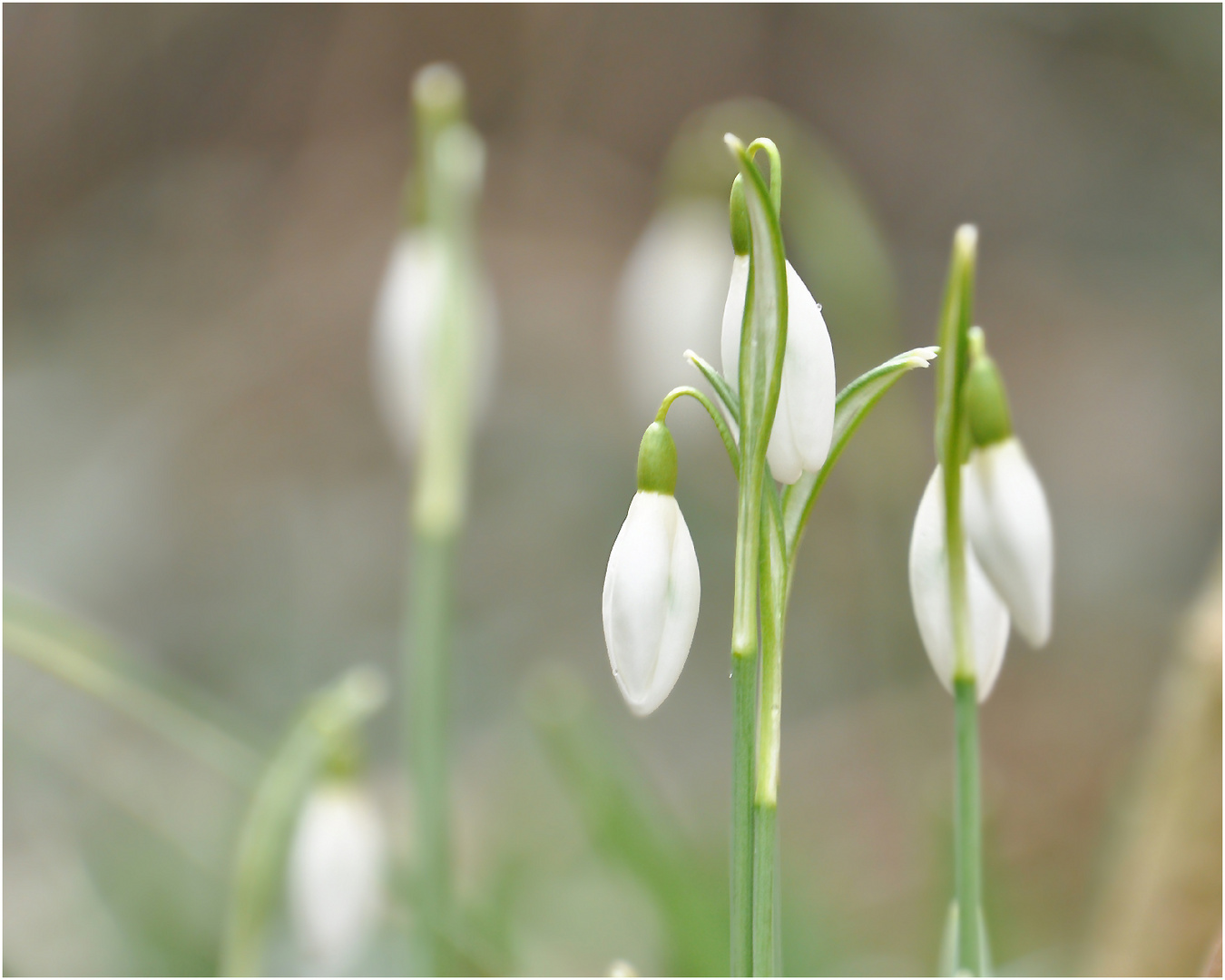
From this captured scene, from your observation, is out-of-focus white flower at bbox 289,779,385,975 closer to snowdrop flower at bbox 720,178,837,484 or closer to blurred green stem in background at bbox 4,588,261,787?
blurred green stem in background at bbox 4,588,261,787

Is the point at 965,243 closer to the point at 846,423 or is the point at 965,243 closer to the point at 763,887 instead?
the point at 846,423

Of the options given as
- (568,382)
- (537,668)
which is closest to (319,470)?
(568,382)

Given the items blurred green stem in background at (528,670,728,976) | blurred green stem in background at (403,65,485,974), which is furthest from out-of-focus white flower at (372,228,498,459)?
blurred green stem in background at (528,670,728,976)

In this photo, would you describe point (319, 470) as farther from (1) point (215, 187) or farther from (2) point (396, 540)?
(1) point (215, 187)

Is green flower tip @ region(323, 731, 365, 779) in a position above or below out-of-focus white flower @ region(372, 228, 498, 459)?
below

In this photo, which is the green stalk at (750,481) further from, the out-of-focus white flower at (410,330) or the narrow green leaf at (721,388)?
the out-of-focus white flower at (410,330)

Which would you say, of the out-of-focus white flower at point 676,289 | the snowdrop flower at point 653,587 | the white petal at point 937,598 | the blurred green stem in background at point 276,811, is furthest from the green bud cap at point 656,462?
the out-of-focus white flower at point 676,289

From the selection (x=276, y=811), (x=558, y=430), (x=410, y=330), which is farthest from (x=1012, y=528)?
(x=558, y=430)

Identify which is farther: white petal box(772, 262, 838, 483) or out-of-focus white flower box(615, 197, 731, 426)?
out-of-focus white flower box(615, 197, 731, 426)
